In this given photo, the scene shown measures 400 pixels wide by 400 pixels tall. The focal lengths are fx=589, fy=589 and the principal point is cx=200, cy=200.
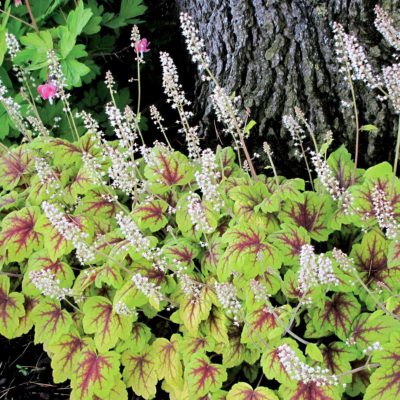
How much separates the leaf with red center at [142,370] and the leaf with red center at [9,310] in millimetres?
483

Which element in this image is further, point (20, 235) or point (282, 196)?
point (20, 235)

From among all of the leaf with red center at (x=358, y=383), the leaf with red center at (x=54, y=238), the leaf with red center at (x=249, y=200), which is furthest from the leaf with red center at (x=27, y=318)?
the leaf with red center at (x=358, y=383)

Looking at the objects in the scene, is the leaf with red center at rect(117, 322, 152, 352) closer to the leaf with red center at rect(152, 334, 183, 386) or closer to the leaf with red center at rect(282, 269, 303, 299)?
the leaf with red center at rect(152, 334, 183, 386)

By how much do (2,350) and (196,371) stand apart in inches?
50.8

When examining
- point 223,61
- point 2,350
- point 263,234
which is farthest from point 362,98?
point 2,350

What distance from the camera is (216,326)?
90.3 inches

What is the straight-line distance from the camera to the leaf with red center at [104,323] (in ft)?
7.50

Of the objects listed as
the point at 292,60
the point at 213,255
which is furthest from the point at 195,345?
the point at 292,60

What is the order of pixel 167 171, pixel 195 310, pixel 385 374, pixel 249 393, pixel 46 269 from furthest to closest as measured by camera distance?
pixel 167 171
pixel 46 269
pixel 195 310
pixel 249 393
pixel 385 374

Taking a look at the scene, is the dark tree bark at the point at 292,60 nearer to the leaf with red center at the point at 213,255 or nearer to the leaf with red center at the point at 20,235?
the leaf with red center at the point at 213,255

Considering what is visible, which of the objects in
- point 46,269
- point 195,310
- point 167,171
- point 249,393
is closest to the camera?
point 249,393

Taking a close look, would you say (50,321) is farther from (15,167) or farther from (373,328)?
(373,328)

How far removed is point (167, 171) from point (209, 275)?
0.50 metres

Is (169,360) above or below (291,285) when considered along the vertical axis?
below
